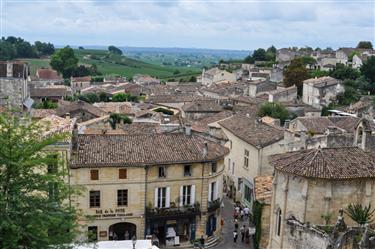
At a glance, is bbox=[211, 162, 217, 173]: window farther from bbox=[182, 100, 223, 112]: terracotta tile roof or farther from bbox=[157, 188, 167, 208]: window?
bbox=[182, 100, 223, 112]: terracotta tile roof

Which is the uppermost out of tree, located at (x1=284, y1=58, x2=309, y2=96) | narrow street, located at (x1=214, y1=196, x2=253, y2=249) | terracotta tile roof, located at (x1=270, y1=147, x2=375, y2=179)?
tree, located at (x1=284, y1=58, x2=309, y2=96)

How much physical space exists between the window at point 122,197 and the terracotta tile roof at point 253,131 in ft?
52.4

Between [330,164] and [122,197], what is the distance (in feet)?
50.9

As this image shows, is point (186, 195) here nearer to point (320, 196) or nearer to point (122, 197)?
point (122, 197)

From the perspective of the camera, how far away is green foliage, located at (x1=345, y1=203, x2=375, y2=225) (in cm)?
3028

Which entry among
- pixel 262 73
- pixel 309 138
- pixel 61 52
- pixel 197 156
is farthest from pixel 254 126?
pixel 61 52

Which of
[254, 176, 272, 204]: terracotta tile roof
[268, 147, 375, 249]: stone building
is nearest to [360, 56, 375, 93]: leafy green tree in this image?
[254, 176, 272, 204]: terracotta tile roof

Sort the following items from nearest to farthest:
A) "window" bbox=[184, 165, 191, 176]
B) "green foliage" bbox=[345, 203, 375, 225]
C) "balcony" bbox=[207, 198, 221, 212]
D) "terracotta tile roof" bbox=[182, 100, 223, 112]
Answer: "green foliage" bbox=[345, 203, 375, 225], "window" bbox=[184, 165, 191, 176], "balcony" bbox=[207, 198, 221, 212], "terracotta tile roof" bbox=[182, 100, 223, 112]

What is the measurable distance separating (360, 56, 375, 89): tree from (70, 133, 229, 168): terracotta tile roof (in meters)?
65.9

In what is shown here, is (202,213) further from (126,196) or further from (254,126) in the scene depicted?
(254,126)

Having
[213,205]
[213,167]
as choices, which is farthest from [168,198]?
[213,167]

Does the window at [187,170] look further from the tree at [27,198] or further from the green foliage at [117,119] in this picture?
the green foliage at [117,119]

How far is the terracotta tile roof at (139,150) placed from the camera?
3753cm

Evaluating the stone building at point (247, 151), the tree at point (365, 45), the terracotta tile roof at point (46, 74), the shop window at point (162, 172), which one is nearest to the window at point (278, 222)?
the shop window at point (162, 172)
